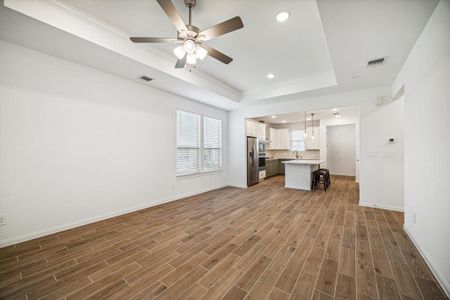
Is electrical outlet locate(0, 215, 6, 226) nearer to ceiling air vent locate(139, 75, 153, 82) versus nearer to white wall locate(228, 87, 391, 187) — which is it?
ceiling air vent locate(139, 75, 153, 82)

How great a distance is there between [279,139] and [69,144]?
8.39 m

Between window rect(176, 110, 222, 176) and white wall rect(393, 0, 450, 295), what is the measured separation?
4319mm

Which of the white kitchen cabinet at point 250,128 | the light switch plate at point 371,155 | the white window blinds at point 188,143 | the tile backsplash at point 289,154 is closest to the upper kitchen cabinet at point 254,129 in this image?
the white kitchen cabinet at point 250,128

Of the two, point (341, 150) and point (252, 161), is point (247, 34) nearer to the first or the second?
point (252, 161)

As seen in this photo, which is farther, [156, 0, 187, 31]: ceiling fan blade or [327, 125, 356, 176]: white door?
[327, 125, 356, 176]: white door

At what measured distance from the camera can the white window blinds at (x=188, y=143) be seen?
4539 millimetres

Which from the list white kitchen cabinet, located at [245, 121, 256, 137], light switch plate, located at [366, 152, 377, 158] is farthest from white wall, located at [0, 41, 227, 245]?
light switch plate, located at [366, 152, 377, 158]

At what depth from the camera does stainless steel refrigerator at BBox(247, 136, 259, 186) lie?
233 inches

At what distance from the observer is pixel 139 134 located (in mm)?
3680

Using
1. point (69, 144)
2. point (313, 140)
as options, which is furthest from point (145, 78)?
point (313, 140)

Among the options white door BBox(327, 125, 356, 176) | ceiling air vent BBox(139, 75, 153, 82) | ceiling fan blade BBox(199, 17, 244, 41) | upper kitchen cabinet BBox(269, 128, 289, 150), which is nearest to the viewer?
ceiling fan blade BBox(199, 17, 244, 41)

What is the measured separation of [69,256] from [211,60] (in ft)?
12.1

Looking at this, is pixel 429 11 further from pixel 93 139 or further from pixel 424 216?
pixel 93 139

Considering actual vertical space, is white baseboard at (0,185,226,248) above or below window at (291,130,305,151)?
below
